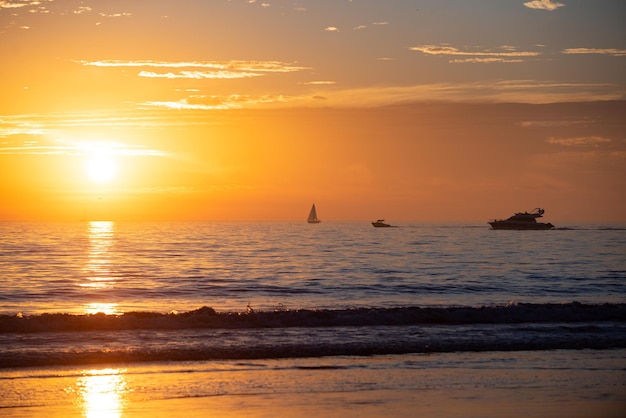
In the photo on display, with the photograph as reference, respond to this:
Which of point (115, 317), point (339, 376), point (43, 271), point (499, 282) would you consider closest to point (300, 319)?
point (115, 317)

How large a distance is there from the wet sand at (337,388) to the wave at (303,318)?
26.5ft

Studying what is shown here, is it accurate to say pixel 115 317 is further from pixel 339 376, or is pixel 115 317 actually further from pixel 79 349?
pixel 339 376

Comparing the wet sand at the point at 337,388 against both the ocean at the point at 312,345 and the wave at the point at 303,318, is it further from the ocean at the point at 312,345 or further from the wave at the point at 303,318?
the wave at the point at 303,318

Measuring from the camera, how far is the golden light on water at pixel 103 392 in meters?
14.6

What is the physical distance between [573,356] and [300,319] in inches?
451

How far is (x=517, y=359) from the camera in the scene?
20172 millimetres

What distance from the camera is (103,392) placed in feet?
53.4

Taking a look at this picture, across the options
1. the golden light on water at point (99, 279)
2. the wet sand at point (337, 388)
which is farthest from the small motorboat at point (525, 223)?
the wet sand at point (337, 388)

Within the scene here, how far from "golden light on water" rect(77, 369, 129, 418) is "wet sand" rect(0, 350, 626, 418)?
24mm

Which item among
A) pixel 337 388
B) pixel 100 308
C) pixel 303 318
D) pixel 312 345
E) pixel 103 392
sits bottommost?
pixel 100 308

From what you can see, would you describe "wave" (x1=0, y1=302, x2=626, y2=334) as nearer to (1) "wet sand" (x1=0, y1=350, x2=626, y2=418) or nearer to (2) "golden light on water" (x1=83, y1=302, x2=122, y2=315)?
(2) "golden light on water" (x1=83, y1=302, x2=122, y2=315)

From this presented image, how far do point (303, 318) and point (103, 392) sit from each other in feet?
44.3

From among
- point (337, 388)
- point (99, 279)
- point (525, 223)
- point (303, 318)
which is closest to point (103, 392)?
point (337, 388)

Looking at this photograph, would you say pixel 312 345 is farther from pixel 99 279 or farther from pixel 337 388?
pixel 99 279
